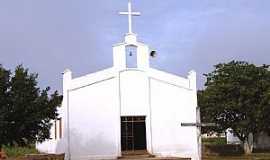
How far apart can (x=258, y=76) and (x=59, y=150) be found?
19.4m

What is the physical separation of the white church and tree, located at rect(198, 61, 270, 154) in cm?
1156

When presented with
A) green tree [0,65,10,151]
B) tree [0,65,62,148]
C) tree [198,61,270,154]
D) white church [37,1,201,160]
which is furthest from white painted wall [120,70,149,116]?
tree [198,61,270,154]

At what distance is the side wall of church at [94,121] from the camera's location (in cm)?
2941

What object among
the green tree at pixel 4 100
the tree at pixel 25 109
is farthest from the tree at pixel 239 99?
the green tree at pixel 4 100

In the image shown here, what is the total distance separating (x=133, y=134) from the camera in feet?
103

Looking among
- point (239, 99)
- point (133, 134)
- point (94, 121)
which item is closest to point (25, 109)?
point (94, 121)

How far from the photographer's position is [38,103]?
21.4 m

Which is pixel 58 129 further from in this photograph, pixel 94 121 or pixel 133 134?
pixel 133 134

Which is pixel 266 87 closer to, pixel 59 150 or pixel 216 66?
pixel 216 66

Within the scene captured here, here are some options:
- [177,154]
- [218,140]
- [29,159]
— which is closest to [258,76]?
[177,154]

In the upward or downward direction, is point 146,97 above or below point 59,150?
above

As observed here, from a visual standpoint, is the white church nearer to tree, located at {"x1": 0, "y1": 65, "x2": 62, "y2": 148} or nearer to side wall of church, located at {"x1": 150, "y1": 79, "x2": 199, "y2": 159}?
side wall of church, located at {"x1": 150, "y1": 79, "x2": 199, "y2": 159}

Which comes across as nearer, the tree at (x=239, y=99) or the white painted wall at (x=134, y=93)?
the white painted wall at (x=134, y=93)

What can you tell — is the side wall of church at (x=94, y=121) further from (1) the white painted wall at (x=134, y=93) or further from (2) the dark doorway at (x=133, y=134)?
(2) the dark doorway at (x=133, y=134)
